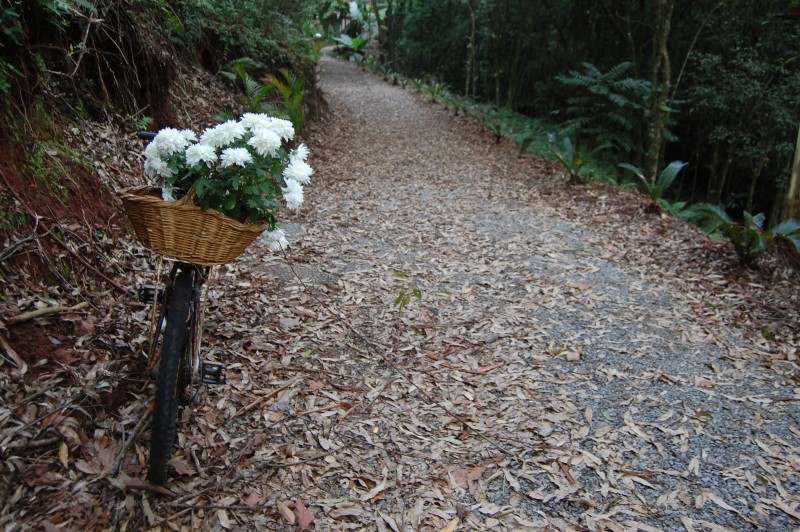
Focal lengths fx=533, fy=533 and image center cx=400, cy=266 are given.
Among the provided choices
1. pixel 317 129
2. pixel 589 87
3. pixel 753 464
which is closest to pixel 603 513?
pixel 753 464

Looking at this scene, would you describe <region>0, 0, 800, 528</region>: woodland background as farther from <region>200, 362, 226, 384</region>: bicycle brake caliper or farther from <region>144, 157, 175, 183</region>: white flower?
<region>144, 157, 175, 183</region>: white flower

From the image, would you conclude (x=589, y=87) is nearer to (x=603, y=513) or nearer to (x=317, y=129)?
(x=317, y=129)

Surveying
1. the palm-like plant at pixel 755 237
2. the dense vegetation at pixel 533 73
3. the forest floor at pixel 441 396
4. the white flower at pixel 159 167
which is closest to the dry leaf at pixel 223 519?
the forest floor at pixel 441 396

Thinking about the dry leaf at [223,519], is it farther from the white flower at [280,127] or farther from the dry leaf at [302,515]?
the white flower at [280,127]

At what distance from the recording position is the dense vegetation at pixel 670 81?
33.2 feet

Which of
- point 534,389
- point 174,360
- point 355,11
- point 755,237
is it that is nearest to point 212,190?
point 174,360

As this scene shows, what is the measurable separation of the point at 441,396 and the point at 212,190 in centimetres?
184

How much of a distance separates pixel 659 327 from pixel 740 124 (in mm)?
9025

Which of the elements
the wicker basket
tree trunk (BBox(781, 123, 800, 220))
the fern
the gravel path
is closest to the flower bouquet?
the wicker basket

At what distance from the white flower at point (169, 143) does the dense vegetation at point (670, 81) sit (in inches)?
316

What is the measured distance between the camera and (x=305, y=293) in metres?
4.30

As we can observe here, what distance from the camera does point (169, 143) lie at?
7.52 ft

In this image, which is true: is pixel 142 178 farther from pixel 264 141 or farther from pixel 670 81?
A: pixel 670 81

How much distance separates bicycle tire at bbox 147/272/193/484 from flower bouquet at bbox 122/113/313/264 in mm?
258
